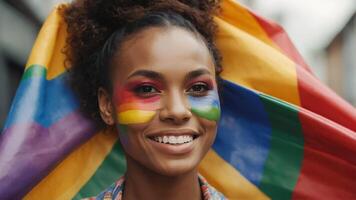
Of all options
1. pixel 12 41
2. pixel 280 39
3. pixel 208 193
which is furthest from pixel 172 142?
pixel 12 41

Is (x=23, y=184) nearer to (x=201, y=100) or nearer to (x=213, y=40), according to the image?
(x=201, y=100)

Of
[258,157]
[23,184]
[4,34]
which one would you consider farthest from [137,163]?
[4,34]

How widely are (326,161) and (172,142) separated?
2.77 ft

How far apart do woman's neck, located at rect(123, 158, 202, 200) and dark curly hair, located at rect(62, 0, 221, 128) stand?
36cm

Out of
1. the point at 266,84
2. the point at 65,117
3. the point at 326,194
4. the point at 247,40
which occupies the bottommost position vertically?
the point at 326,194

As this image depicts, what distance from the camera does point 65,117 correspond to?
8.13 ft

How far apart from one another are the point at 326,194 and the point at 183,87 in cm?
92

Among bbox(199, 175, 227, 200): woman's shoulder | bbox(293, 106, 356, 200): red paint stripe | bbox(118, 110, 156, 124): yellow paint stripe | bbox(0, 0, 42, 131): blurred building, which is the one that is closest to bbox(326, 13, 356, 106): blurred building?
bbox(293, 106, 356, 200): red paint stripe

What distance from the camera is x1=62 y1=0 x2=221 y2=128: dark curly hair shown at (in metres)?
2.16

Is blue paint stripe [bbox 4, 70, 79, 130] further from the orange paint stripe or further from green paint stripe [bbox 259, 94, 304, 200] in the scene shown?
green paint stripe [bbox 259, 94, 304, 200]

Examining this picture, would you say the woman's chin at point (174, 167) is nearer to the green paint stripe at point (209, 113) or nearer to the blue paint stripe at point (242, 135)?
the green paint stripe at point (209, 113)

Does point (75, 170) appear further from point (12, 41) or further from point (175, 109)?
point (12, 41)

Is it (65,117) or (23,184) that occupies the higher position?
(65,117)

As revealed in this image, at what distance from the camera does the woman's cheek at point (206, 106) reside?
79.7 inches
